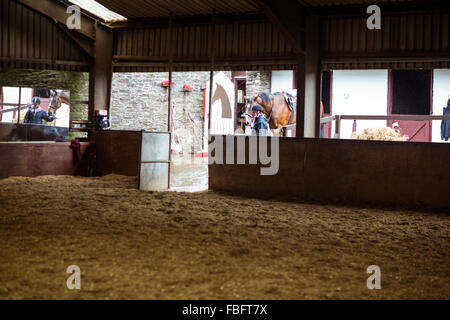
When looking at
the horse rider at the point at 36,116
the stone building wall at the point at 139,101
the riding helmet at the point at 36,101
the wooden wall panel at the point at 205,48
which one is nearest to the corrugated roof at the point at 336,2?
the wooden wall panel at the point at 205,48

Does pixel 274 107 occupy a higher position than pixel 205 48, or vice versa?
pixel 205 48

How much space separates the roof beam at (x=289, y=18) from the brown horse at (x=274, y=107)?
7.05m

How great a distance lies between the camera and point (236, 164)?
10844mm

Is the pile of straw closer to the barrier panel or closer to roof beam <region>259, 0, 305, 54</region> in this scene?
roof beam <region>259, 0, 305, 54</region>

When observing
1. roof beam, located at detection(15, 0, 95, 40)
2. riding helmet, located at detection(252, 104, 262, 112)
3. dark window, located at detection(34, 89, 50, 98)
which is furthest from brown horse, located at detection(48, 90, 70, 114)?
riding helmet, located at detection(252, 104, 262, 112)

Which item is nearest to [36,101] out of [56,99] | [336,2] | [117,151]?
Answer: [56,99]

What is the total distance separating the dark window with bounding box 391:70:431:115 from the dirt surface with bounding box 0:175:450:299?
10557 millimetres

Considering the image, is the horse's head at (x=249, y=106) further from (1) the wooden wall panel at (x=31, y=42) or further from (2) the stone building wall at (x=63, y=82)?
(1) the wooden wall panel at (x=31, y=42)

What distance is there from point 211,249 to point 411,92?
14.8 m

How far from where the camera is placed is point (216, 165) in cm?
1109

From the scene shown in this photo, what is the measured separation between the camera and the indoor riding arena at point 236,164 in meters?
4.89

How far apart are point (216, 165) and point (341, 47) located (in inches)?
162

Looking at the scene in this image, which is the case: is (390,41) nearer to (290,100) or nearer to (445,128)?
(445,128)
